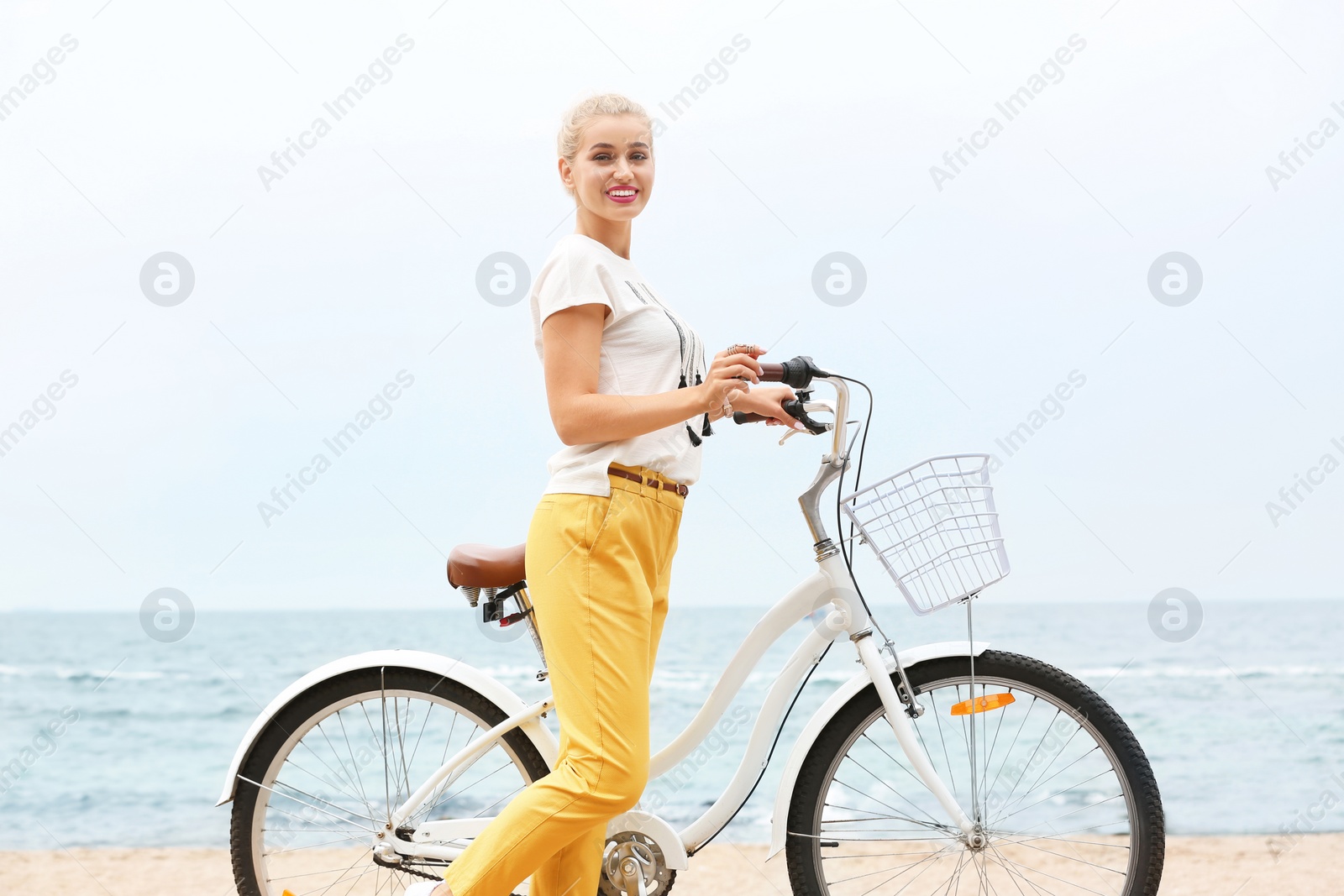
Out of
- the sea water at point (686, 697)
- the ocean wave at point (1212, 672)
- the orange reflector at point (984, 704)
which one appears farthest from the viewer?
the ocean wave at point (1212, 672)

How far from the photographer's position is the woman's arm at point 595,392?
185 centimetres

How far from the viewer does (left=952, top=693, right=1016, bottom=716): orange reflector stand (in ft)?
7.22

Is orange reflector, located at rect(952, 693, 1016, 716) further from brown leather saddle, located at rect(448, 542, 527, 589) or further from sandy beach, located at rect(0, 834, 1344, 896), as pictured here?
sandy beach, located at rect(0, 834, 1344, 896)

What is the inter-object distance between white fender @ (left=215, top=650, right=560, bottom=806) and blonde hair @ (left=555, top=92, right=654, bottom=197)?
115cm

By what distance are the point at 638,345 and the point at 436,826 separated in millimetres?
1200

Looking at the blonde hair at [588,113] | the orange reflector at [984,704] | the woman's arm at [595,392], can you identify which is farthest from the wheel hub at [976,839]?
the blonde hair at [588,113]

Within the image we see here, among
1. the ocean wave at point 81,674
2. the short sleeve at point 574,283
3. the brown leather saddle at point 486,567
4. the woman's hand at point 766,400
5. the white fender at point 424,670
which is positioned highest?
the ocean wave at point 81,674

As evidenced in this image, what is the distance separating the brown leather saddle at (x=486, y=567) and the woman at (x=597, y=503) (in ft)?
0.60

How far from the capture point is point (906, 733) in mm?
2160

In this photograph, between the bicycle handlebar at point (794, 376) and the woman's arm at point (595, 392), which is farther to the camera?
the bicycle handlebar at point (794, 376)

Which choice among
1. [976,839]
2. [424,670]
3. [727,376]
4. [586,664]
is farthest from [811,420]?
[424,670]

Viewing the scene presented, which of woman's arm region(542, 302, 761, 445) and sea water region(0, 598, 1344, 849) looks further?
sea water region(0, 598, 1344, 849)

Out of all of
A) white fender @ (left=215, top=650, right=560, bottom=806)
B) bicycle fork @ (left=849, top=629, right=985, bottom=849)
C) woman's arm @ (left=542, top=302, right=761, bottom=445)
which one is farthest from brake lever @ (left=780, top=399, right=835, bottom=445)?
white fender @ (left=215, top=650, right=560, bottom=806)

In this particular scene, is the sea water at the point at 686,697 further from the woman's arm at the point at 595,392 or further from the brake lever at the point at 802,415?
the woman's arm at the point at 595,392
